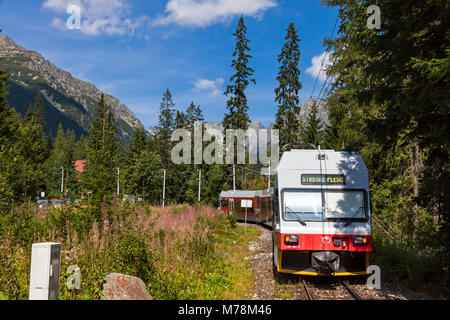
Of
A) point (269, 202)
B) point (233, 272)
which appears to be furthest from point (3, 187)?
point (269, 202)

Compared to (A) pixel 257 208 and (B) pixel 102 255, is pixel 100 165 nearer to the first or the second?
(B) pixel 102 255

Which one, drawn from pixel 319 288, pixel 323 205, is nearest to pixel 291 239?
pixel 323 205

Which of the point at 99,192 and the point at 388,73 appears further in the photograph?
the point at 99,192

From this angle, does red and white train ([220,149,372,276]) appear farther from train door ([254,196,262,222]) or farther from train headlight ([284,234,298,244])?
train door ([254,196,262,222])

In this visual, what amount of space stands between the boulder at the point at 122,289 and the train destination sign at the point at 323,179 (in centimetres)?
543

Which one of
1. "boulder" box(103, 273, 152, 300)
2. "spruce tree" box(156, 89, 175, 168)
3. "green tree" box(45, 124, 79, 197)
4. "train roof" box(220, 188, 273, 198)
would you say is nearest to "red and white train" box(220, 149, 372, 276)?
"boulder" box(103, 273, 152, 300)

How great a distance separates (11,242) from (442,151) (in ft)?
35.0

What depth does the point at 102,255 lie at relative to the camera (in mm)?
7352

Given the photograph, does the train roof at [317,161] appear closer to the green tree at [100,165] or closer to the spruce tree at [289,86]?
the green tree at [100,165]

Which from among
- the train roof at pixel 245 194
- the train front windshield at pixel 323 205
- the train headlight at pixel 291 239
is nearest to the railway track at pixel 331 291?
the train headlight at pixel 291 239

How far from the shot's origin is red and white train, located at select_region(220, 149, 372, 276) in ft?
28.9

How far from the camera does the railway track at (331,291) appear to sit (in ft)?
26.5
